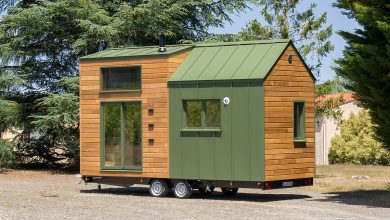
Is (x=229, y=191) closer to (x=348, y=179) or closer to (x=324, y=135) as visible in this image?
(x=348, y=179)

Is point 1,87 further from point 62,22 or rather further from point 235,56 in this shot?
point 235,56

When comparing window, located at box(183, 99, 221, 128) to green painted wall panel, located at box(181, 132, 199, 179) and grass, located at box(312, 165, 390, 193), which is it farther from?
grass, located at box(312, 165, 390, 193)

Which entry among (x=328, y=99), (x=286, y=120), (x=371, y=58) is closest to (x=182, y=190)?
(x=286, y=120)

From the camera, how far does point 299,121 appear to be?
68.7 feet

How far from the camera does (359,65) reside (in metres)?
19.2

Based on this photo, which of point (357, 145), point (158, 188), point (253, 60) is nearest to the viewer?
point (253, 60)

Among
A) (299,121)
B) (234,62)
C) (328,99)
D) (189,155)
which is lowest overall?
(189,155)

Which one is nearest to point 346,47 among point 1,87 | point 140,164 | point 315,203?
point 315,203

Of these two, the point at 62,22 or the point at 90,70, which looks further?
the point at 62,22

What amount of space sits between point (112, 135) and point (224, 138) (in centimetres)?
343

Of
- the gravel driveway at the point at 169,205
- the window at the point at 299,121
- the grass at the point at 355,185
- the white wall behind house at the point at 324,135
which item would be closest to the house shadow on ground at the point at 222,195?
the gravel driveway at the point at 169,205

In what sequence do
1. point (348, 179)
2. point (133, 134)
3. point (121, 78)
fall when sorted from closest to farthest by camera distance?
1. point (133, 134)
2. point (121, 78)
3. point (348, 179)

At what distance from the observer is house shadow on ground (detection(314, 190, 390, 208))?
1886 centimetres

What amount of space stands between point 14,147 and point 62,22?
216 inches
